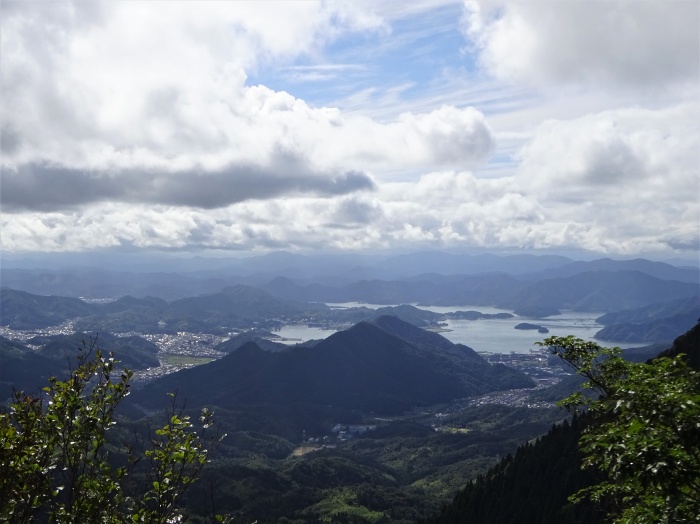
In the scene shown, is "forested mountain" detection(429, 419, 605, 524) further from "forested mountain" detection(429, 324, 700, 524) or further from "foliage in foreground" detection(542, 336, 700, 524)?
"foliage in foreground" detection(542, 336, 700, 524)

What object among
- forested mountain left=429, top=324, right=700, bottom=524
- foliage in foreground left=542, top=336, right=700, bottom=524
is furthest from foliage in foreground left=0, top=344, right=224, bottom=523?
forested mountain left=429, top=324, right=700, bottom=524

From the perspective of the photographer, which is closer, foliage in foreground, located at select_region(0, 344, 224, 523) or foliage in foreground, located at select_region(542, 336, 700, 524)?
foliage in foreground, located at select_region(0, 344, 224, 523)

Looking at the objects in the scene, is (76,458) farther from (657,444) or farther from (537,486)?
(537,486)

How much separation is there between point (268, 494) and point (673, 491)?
6768 inches

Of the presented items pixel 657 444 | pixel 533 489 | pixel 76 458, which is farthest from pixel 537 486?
pixel 76 458

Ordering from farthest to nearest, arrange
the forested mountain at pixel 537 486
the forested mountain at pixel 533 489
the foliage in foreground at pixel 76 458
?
the forested mountain at pixel 537 486
the forested mountain at pixel 533 489
the foliage in foreground at pixel 76 458

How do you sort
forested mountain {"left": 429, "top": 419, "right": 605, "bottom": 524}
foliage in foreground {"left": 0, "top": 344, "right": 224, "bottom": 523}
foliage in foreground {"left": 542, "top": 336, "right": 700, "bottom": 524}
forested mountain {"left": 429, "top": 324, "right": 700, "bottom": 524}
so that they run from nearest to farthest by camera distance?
foliage in foreground {"left": 0, "top": 344, "right": 224, "bottom": 523}
foliage in foreground {"left": 542, "top": 336, "right": 700, "bottom": 524}
forested mountain {"left": 429, "top": 419, "right": 605, "bottom": 524}
forested mountain {"left": 429, "top": 324, "right": 700, "bottom": 524}

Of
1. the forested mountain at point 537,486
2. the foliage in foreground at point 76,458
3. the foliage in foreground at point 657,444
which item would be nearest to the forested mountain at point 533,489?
the forested mountain at point 537,486

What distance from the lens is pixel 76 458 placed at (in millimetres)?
11242

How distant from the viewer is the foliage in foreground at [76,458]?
10.7m

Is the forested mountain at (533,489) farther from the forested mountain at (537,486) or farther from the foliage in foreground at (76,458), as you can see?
the foliage in foreground at (76,458)

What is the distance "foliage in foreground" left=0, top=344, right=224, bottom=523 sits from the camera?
35.1 ft

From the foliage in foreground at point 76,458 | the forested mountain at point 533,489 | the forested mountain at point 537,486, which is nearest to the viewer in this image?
the foliage in foreground at point 76,458

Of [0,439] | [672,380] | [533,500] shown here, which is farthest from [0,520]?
[533,500]
